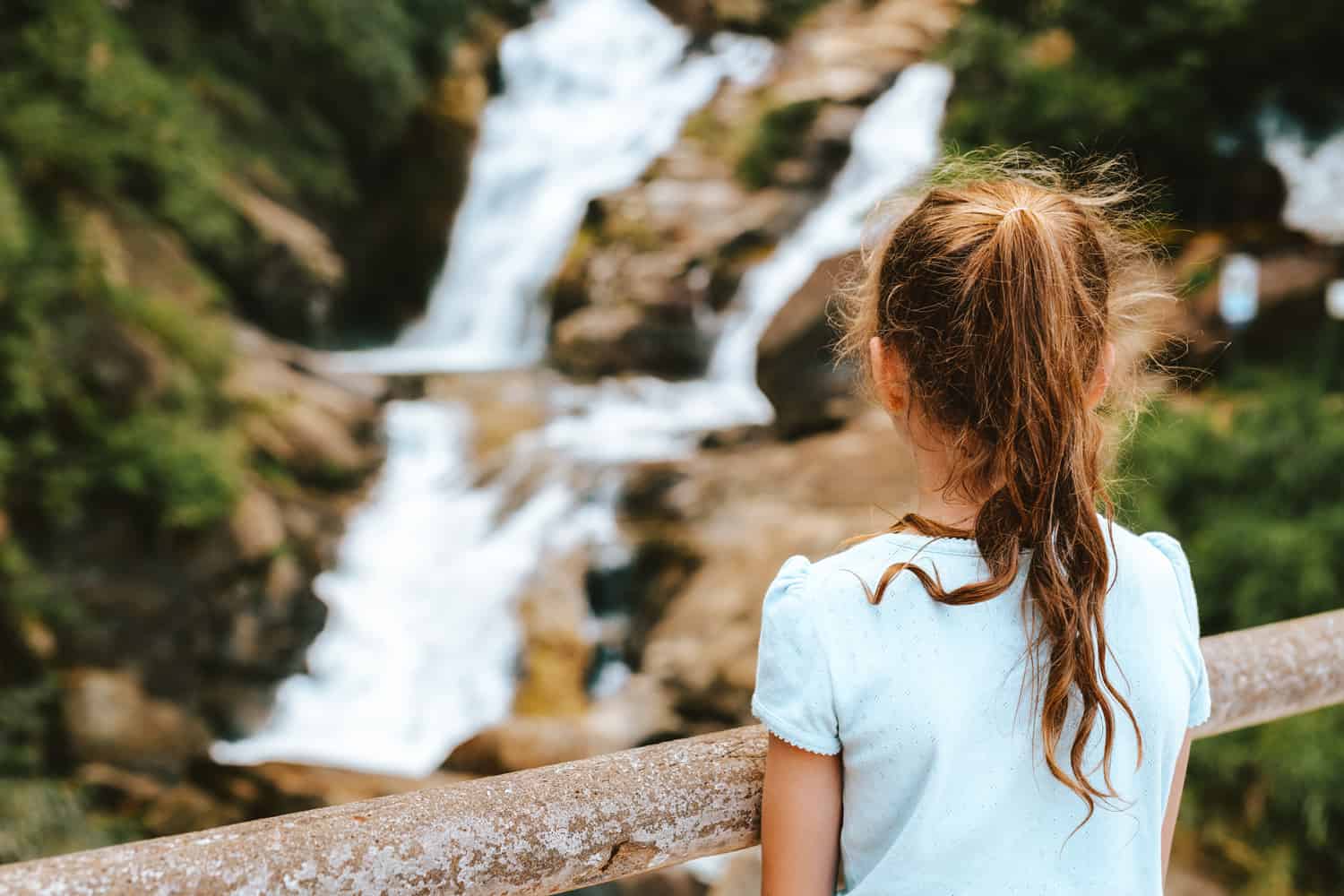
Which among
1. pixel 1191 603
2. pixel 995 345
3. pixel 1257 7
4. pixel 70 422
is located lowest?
pixel 70 422

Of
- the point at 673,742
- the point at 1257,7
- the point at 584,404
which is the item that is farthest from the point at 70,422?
the point at 1257,7

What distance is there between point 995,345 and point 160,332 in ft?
26.5

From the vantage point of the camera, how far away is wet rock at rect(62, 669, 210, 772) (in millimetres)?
6113

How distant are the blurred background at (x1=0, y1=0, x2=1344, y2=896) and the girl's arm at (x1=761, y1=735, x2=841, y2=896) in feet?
12.0

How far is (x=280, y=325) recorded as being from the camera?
12.0 metres

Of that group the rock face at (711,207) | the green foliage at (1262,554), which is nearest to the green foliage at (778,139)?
the rock face at (711,207)

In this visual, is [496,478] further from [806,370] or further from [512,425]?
[806,370]

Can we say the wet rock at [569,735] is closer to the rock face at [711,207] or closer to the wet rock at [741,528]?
the wet rock at [741,528]

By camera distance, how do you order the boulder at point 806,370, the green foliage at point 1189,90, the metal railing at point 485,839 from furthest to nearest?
the boulder at point 806,370 < the green foliage at point 1189,90 < the metal railing at point 485,839

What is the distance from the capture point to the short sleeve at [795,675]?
1000mm

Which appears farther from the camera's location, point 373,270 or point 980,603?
point 373,270

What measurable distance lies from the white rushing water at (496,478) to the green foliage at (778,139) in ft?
2.43

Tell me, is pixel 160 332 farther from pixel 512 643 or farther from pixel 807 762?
pixel 807 762

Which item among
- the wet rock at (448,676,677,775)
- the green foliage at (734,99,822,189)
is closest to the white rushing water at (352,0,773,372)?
the green foliage at (734,99,822,189)
